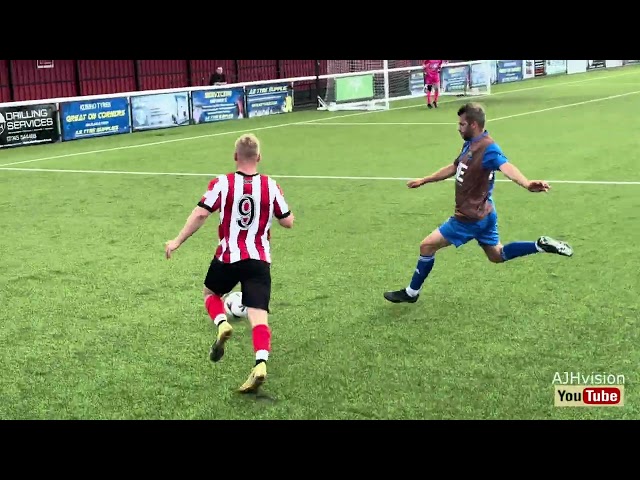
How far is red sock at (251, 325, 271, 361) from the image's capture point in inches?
215

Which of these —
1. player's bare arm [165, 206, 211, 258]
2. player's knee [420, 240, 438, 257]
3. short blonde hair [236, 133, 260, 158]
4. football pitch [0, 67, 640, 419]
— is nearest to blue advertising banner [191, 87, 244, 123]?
football pitch [0, 67, 640, 419]

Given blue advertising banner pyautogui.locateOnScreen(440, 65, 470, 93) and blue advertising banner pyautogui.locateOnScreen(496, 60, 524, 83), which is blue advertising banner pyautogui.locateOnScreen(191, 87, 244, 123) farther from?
blue advertising banner pyautogui.locateOnScreen(496, 60, 524, 83)

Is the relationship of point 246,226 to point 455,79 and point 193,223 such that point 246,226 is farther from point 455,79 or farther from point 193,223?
point 455,79

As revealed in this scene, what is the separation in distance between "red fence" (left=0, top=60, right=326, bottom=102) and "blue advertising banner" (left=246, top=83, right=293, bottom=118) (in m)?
1.29

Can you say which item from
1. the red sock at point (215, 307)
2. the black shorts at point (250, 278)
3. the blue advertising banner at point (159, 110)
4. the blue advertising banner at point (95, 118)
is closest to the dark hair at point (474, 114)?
the black shorts at point (250, 278)

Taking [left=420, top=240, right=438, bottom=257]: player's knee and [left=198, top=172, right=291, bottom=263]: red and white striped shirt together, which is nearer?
[left=198, top=172, right=291, bottom=263]: red and white striped shirt

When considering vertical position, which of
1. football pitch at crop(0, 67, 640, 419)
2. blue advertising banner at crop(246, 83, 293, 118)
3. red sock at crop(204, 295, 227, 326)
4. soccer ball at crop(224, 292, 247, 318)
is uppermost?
blue advertising banner at crop(246, 83, 293, 118)

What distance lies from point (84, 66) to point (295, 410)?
28.0 m

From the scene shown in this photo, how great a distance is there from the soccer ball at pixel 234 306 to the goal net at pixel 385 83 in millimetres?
22645

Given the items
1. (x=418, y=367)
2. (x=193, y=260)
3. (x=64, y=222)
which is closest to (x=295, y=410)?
(x=418, y=367)

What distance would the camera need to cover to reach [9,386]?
5863 mm

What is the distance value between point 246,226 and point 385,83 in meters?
26.4

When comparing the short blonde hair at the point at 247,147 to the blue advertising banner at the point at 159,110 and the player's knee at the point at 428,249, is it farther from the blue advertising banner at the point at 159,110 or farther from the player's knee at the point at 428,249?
the blue advertising banner at the point at 159,110

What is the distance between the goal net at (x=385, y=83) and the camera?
3141cm
